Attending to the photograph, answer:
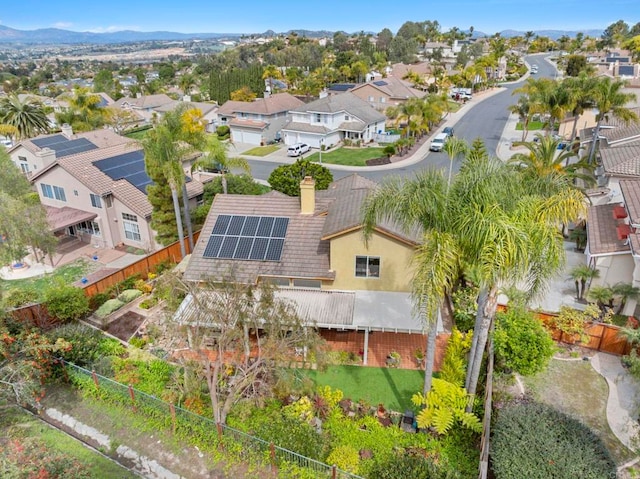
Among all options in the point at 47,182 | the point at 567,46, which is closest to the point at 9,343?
the point at 47,182

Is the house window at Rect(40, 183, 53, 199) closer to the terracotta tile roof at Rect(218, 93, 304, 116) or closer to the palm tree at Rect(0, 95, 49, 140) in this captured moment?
the palm tree at Rect(0, 95, 49, 140)

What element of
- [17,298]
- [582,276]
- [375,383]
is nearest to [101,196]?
[17,298]

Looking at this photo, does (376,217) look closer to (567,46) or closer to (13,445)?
(13,445)

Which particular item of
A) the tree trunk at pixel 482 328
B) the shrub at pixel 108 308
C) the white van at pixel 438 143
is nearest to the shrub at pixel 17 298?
the shrub at pixel 108 308

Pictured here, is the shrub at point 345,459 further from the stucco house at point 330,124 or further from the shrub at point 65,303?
the stucco house at point 330,124

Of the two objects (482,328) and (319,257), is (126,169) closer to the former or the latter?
(319,257)
